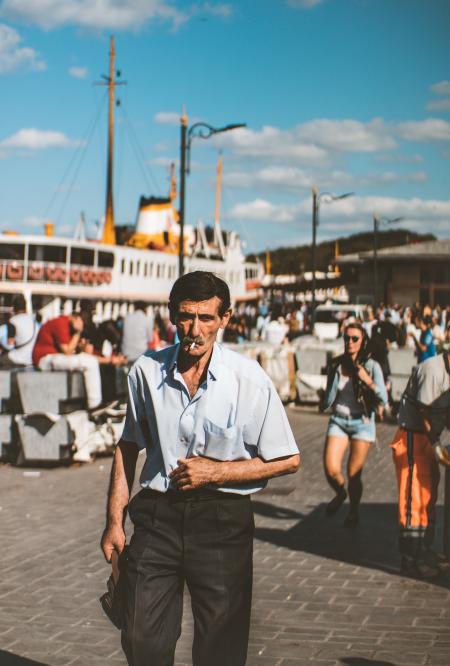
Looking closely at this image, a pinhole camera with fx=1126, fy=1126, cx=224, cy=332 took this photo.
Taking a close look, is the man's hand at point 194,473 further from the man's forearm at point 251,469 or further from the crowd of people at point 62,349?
the crowd of people at point 62,349

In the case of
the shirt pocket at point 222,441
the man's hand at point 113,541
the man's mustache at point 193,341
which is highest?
the man's mustache at point 193,341

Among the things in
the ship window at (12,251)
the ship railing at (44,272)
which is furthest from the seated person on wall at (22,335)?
the ship window at (12,251)

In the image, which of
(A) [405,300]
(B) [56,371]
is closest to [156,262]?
(A) [405,300]

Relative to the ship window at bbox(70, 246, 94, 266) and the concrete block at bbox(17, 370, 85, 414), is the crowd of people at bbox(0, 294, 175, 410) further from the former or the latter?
the ship window at bbox(70, 246, 94, 266)

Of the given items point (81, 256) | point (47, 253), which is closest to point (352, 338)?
point (47, 253)

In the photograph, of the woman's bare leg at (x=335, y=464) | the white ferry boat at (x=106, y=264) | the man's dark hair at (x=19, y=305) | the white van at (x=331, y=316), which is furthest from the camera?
the white ferry boat at (x=106, y=264)

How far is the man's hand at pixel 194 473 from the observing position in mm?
3633

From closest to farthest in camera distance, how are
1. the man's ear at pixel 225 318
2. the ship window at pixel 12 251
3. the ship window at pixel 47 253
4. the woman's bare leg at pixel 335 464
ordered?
the man's ear at pixel 225 318
the woman's bare leg at pixel 335 464
the ship window at pixel 12 251
the ship window at pixel 47 253

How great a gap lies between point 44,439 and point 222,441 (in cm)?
897

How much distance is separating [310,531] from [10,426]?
4.79m

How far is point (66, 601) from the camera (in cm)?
652

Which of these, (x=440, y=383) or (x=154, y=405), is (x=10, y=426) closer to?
(x=440, y=383)

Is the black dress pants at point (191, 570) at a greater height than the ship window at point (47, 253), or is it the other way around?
the ship window at point (47, 253)

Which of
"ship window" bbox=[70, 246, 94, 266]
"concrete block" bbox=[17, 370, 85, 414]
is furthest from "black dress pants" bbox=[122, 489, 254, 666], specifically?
"ship window" bbox=[70, 246, 94, 266]
